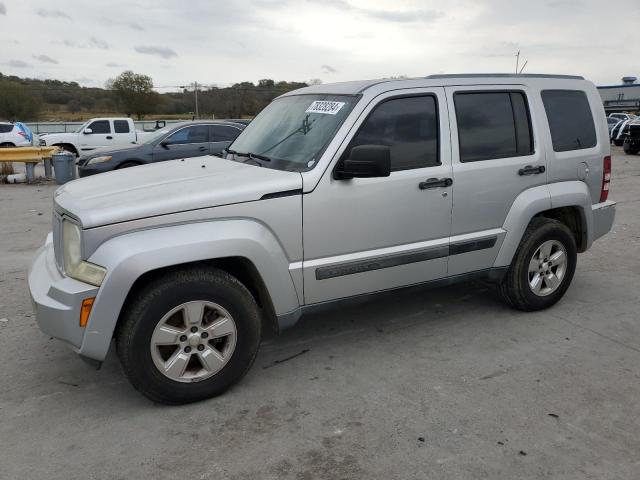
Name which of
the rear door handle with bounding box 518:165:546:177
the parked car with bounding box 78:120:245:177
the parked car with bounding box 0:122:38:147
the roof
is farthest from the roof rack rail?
the parked car with bounding box 0:122:38:147

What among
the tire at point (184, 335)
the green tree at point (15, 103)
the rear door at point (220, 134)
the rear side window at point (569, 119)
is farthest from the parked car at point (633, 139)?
the green tree at point (15, 103)

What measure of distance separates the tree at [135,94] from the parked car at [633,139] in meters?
45.1

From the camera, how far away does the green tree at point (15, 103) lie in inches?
1714

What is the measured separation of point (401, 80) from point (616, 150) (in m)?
24.1

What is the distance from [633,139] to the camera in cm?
2111

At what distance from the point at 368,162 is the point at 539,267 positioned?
213 cm

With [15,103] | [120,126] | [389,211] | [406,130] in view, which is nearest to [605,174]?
[406,130]

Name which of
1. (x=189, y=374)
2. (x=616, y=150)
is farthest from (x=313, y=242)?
(x=616, y=150)

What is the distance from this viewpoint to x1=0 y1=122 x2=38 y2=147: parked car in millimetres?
20297

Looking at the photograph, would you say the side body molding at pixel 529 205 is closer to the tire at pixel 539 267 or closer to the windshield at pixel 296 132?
the tire at pixel 539 267

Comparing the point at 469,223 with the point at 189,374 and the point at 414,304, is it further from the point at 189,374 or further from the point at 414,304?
the point at 189,374

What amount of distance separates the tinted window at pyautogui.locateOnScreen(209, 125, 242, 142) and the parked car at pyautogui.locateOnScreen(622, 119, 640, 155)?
52.9 feet

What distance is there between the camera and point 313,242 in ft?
11.6

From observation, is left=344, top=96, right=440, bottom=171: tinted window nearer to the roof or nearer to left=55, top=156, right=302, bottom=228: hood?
the roof
